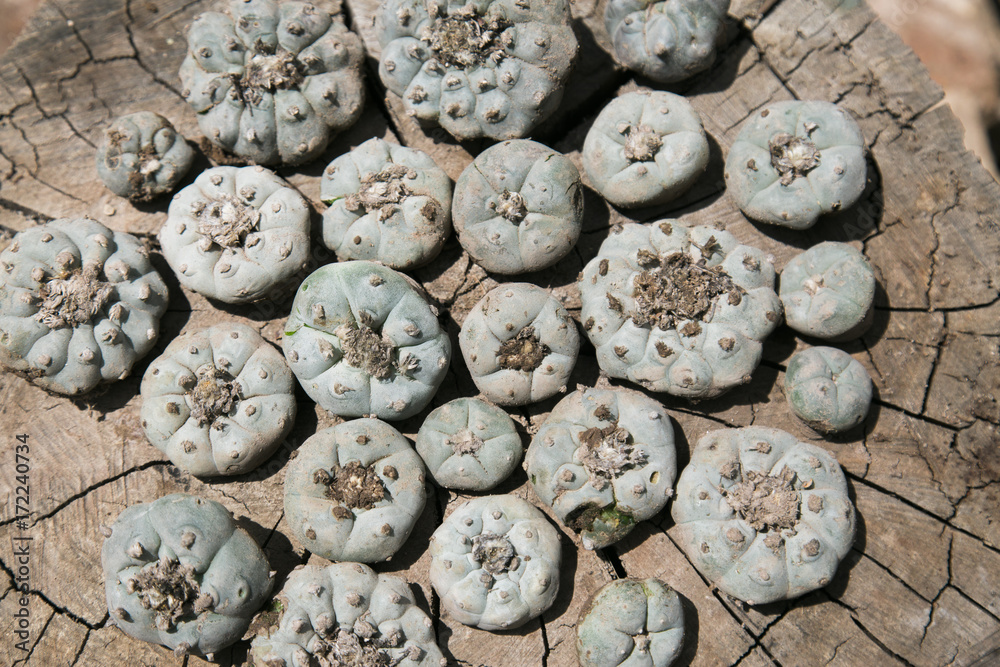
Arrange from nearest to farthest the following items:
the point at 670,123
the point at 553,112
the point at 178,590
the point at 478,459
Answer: the point at 178,590, the point at 478,459, the point at 670,123, the point at 553,112

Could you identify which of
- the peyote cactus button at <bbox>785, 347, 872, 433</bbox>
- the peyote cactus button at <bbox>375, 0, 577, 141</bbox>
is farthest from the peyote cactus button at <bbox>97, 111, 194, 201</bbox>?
the peyote cactus button at <bbox>785, 347, 872, 433</bbox>

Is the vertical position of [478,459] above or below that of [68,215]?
below

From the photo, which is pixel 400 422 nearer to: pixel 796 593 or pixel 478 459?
pixel 478 459

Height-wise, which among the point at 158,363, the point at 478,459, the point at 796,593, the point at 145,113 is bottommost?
the point at 796,593

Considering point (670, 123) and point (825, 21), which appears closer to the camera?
point (670, 123)

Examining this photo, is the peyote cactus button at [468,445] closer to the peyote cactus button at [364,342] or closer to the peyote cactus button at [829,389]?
the peyote cactus button at [364,342]

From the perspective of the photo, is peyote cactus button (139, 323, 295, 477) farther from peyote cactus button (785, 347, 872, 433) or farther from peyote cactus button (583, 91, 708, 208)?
peyote cactus button (785, 347, 872, 433)

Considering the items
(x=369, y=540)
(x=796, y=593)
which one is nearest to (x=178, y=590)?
(x=369, y=540)

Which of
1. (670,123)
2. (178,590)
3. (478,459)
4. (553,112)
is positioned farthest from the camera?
(553,112)

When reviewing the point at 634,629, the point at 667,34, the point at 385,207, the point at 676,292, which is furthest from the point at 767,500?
the point at 667,34
